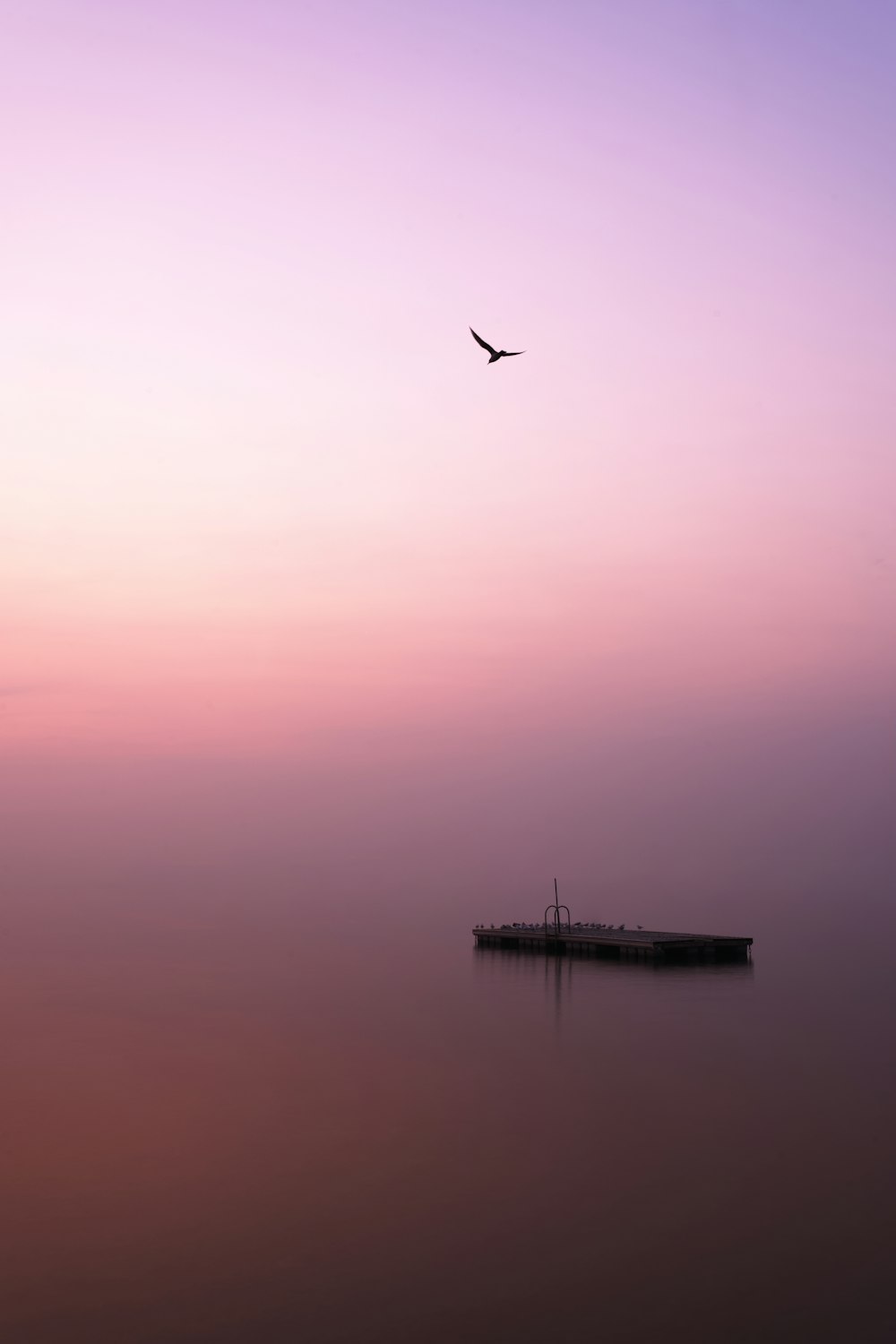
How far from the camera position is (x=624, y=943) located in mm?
84062

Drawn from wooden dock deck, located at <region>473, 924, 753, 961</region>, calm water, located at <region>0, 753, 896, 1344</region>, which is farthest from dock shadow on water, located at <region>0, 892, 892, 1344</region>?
wooden dock deck, located at <region>473, 924, 753, 961</region>


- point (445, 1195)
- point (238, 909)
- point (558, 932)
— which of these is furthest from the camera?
point (238, 909)

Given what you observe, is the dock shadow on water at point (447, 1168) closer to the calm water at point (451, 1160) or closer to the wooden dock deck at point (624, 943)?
the calm water at point (451, 1160)

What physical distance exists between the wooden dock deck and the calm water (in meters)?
5.29

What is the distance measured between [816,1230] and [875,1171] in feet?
19.5

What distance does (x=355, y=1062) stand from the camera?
166 feet

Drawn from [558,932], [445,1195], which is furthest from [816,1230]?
[558,932]

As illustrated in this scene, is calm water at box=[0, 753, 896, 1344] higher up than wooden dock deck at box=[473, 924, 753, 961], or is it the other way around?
wooden dock deck at box=[473, 924, 753, 961]

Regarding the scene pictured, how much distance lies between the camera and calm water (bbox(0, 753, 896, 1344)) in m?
24.3

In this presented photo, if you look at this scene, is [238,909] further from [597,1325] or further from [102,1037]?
[597,1325]

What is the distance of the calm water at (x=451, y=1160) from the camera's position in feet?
79.7

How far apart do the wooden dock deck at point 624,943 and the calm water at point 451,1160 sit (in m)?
5.29

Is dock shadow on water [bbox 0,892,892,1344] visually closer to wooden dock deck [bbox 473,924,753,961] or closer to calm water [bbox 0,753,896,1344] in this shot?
calm water [bbox 0,753,896,1344]

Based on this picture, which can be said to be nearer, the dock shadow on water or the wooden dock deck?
the dock shadow on water
